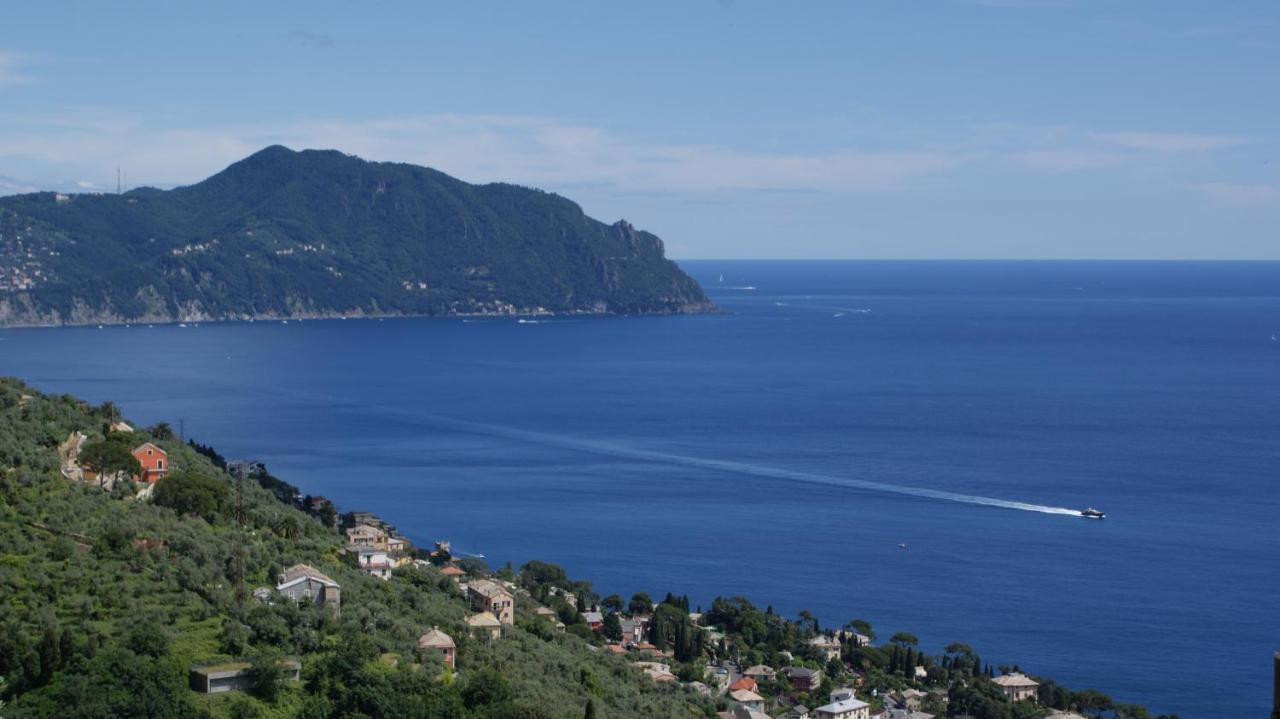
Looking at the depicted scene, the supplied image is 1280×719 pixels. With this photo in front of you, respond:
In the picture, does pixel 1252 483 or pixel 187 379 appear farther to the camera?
pixel 187 379

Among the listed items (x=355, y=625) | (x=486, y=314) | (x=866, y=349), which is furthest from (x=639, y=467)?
(x=486, y=314)

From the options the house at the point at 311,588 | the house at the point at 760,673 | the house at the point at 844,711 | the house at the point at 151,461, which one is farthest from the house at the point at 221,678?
the house at the point at 760,673

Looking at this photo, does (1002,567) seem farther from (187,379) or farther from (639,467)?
(187,379)

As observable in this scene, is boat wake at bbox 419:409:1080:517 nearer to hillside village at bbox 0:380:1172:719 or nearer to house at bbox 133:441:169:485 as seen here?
hillside village at bbox 0:380:1172:719

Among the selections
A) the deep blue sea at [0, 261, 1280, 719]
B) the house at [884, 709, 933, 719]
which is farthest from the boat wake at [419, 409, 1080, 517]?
the house at [884, 709, 933, 719]

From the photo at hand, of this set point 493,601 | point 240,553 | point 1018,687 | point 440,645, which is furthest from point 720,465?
point 440,645
